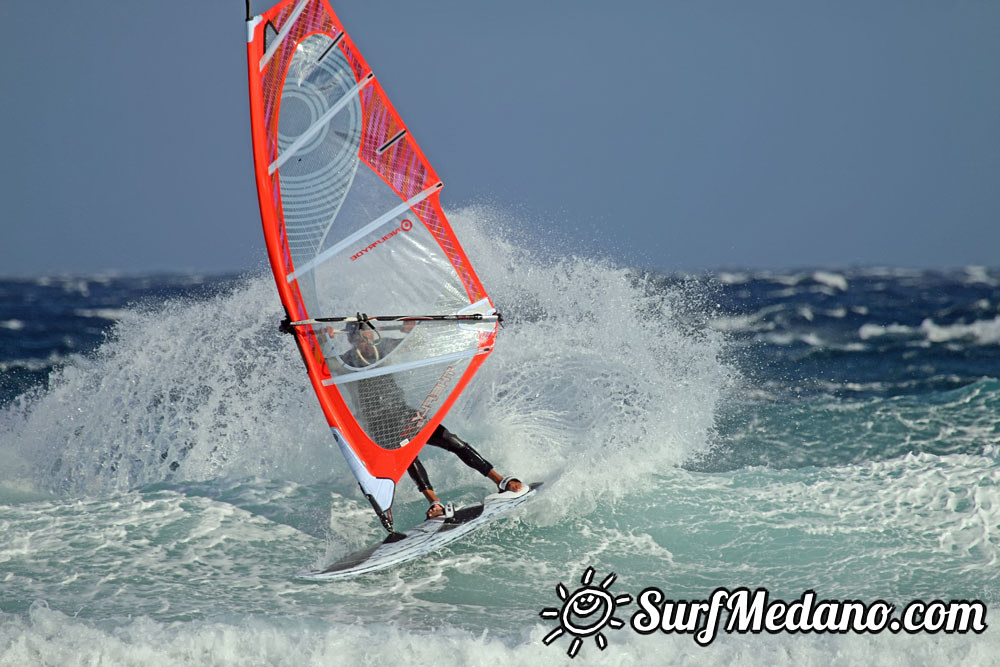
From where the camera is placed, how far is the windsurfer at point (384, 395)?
15.9 feet

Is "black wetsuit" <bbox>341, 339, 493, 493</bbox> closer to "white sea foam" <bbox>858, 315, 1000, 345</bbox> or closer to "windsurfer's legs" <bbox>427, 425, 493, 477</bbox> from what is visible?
"windsurfer's legs" <bbox>427, 425, 493, 477</bbox>

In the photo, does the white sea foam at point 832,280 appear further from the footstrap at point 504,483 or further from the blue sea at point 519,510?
the footstrap at point 504,483

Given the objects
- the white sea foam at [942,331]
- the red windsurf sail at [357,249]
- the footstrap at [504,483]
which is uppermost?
the white sea foam at [942,331]

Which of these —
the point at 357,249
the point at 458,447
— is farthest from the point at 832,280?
the point at 357,249

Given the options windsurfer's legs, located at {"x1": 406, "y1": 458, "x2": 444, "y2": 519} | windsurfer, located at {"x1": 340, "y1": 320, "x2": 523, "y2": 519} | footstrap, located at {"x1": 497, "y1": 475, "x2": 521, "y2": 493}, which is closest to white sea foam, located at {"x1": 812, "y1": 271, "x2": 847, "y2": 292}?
footstrap, located at {"x1": 497, "y1": 475, "x2": 521, "y2": 493}

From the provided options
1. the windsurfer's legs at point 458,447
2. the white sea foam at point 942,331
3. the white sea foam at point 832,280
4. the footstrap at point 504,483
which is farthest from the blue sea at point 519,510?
the white sea foam at point 832,280

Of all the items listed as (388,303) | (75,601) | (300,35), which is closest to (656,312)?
(388,303)

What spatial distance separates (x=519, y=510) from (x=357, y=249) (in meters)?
2.05

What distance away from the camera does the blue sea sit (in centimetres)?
376

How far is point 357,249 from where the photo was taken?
5023mm

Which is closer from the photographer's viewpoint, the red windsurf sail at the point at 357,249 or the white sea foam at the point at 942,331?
the red windsurf sail at the point at 357,249

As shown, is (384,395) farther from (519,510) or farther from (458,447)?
(519,510)

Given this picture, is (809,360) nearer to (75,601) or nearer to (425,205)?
(425,205)

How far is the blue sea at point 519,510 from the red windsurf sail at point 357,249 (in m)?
0.94
